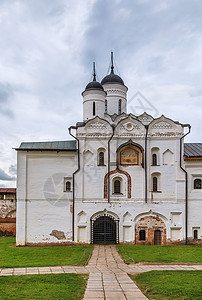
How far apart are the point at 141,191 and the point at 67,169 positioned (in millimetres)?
4945

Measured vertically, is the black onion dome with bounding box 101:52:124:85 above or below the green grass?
above

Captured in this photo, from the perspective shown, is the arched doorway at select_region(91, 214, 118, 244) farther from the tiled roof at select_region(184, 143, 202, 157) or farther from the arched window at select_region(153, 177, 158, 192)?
the tiled roof at select_region(184, 143, 202, 157)

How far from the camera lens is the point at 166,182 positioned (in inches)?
722

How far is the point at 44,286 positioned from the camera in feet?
28.1

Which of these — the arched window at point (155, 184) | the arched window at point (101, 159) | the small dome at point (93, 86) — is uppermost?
the small dome at point (93, 86)

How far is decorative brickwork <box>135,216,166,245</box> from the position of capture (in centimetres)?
1789

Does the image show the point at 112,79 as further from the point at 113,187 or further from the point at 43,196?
the point at 43,196

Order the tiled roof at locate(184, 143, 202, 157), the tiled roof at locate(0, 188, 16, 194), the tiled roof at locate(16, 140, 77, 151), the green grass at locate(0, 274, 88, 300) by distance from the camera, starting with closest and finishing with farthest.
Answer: the green grass at locate(0, 274, 88, 300) → the tiled roof at locate(16, 140, 77, 151) → the tiled roof at locate(184, 143, 202, 157) → the tiled roof at locate(0, 188, 16, 194)

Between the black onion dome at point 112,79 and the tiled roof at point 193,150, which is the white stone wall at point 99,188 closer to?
the tiled roof at point 193,150

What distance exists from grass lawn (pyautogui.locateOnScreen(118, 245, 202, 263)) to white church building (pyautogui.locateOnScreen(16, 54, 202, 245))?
1.45 m

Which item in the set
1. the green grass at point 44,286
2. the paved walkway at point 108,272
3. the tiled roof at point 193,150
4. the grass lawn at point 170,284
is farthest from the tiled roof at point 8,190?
the grass lawn at point 170,284

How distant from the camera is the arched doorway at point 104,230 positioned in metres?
18.0

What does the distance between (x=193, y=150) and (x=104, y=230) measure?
8.06 m

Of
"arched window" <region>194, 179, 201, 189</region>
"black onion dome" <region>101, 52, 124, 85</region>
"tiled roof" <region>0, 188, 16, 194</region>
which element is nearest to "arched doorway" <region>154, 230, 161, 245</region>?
"arched window" <region>194, 179, 201, 189</region>
